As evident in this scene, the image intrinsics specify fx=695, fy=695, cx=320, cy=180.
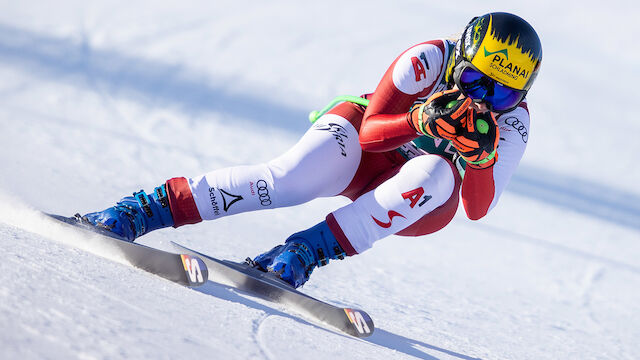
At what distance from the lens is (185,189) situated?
2072 millimetres

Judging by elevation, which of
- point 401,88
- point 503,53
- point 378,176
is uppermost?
point 503,53

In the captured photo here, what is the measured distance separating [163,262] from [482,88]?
1031mm

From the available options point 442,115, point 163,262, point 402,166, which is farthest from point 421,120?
point 163,262

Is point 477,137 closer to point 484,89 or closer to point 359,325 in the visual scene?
point 484,89

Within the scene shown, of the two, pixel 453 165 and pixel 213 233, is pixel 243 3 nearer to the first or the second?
pixel 213 233

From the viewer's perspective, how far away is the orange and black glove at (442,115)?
1.89 metres

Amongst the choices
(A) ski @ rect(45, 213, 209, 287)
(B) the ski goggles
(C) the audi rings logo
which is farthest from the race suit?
(A) ski @ rect(45, 213, 209, 287)

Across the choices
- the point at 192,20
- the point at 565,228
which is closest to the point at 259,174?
the point at 565,228

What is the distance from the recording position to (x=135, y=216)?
2.04 m

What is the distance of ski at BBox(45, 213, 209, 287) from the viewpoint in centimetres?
177

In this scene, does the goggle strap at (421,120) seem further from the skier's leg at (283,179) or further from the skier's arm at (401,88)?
the skier's leg at (283,179)

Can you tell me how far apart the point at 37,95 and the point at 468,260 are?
12.1 ft

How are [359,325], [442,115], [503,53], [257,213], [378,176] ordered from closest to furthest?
1. [359,325]
2. [442,115]
3. [503,53]
4. [378,176]
5. [257,213]

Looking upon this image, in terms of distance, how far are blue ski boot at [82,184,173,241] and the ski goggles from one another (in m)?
0.94
